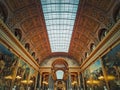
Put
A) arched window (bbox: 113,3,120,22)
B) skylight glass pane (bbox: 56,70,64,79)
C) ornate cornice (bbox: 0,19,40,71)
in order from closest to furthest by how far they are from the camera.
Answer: ornate cornice (bbox: 0,19,40,71) < arched window (bbox: 113,3,120,22) < skylight glass pane (bbox: 56,70,64,79)

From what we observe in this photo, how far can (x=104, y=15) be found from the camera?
14.4 m

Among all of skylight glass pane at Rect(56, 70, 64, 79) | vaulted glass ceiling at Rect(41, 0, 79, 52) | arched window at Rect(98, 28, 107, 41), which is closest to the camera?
arched window at Rect(98, 28, 107, 41)

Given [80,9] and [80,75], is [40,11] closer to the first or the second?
[80,9]

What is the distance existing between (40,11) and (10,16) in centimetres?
431

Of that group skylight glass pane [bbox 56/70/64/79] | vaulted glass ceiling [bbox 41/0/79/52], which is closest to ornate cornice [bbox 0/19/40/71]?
vaulted glass ceiling [bbox 41/0/79/52]

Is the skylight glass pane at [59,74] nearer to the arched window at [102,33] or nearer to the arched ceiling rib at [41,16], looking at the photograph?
the arched ceiling rib at [41,16]

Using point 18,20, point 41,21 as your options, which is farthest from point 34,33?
point 18,20

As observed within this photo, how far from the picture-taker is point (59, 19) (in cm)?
2131

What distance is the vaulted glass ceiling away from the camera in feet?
55.9

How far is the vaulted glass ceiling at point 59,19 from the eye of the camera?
1703 cm

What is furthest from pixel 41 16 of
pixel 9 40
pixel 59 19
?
pixel 9 40

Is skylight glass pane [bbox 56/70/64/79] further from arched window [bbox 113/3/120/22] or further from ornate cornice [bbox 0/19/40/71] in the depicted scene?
arched window [bbox 113/3/120/22]

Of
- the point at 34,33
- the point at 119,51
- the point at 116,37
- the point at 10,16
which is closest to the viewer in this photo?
the point at 119,51

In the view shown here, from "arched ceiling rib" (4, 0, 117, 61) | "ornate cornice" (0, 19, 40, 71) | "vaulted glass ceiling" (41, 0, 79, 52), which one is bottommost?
"ornate cornice" (0, 19, 40, 71)
